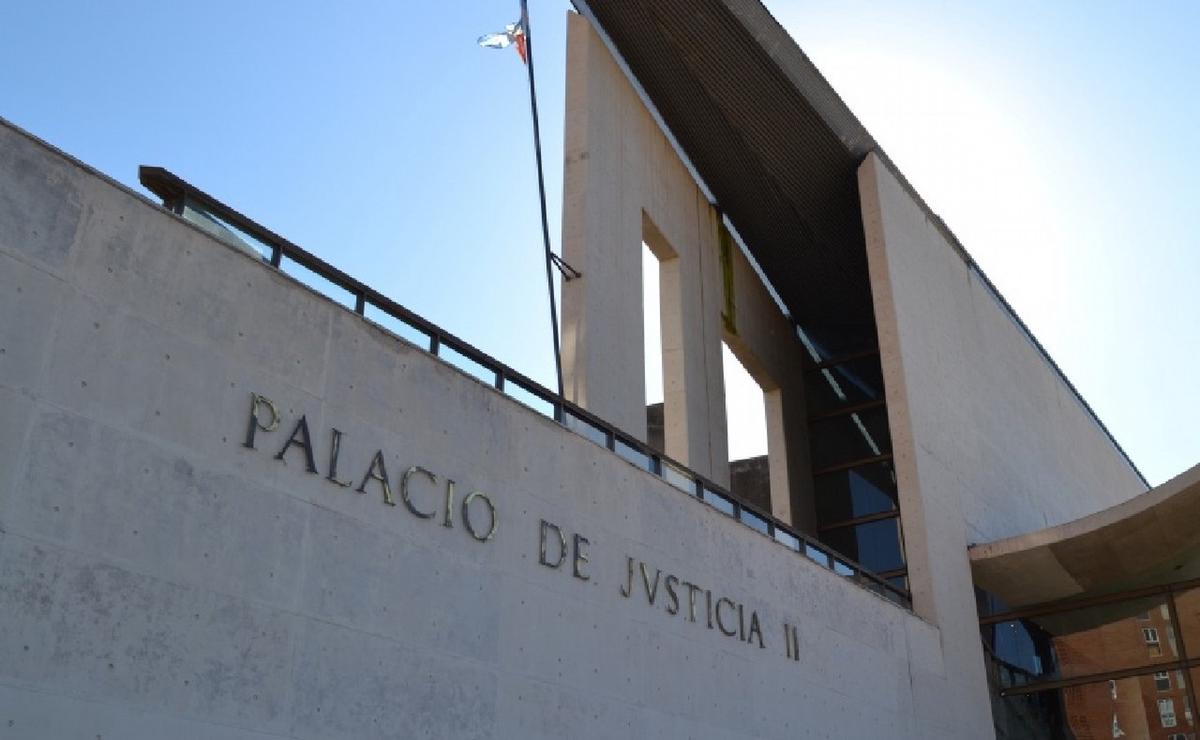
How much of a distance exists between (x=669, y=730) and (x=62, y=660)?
555 centimetres

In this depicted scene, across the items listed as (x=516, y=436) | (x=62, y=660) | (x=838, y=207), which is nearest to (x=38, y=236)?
(x=62, y=660)

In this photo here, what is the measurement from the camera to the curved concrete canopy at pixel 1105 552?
15.1m

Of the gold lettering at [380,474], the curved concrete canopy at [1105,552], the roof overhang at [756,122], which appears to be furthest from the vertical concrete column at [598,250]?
the curved concrete canopy at [1105,552]

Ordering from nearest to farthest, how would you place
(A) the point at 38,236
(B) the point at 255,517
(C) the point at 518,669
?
(A) the point at 38,236, (B) the point at 255,517, (C) the point at 518,669

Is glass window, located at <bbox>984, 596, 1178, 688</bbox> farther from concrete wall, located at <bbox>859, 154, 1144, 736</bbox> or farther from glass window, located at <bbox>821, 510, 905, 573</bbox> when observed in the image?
glass window, located at <bbox>821, 510, 905, 573</bbox>

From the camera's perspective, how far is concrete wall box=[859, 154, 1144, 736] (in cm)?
1566

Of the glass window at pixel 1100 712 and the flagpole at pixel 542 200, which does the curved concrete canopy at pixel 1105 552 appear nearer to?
the glass window at pixel 1100 712

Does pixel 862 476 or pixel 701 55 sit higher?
pixel 701 55

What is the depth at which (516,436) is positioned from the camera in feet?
31.7

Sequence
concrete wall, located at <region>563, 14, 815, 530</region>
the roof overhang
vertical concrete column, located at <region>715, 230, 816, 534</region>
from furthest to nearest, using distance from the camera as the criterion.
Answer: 1. vertical concrete column, located at <region>715, 230, 816, 534</region>
2. the roof overhang
3. concrete wall, located at <region>563, 14, 815, 530</region>

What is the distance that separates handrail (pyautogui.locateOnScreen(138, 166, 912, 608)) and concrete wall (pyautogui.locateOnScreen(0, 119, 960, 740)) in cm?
26

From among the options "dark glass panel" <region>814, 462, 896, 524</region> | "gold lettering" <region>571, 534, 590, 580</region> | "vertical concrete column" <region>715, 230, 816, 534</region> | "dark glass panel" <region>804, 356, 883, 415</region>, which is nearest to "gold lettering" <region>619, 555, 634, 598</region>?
"gold lettering" <region>571, 534, 590, 580</region>

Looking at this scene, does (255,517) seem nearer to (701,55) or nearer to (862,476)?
(701,55)

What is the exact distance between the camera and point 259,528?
7.34m
